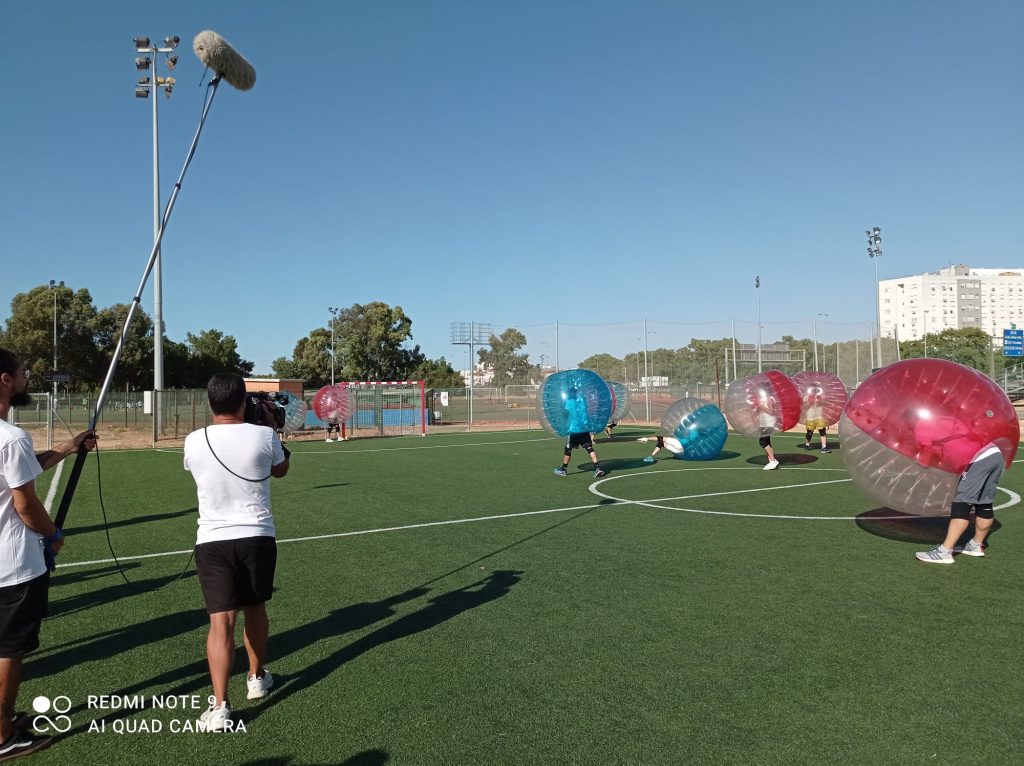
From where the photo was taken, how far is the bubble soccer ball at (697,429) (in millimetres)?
16219

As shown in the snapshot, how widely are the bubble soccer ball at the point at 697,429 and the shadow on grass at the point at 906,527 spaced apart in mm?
6526

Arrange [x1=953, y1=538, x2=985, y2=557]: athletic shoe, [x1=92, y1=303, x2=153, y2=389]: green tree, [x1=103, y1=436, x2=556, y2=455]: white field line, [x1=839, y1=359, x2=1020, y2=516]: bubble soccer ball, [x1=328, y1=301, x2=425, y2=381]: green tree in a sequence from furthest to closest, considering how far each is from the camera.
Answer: [x1=328, y1=301, x2=425, y2=381]: green tree, [x1=92, y1=303, x2=153, y2=389]: green tree, [x1=103, y1=436, x2=556, y2=455]: white field line, [x1=953, y1=538, x2=985, y2=557]: athletic shoe, [x1=839, y1=359, x2=1020, y2=516]: bubble soccer ball

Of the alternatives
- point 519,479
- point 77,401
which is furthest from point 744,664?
point 77,401

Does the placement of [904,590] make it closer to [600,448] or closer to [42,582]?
[42,582]

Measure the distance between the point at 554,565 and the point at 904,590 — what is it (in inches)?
128

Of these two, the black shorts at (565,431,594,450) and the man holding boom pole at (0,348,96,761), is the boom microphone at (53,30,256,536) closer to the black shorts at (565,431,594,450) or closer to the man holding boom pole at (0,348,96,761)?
the man holding boom pole at (0,348,96,761)

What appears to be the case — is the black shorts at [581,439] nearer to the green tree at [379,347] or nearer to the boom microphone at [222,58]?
the boom microphone at [222,58]

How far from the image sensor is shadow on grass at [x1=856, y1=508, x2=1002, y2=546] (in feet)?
26.6

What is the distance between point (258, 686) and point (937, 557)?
6.53 metres

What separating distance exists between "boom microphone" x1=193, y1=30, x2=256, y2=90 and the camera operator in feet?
8.77

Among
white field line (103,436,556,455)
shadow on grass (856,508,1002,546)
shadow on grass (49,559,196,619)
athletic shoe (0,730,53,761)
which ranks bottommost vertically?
white field line (103,436,556,455)

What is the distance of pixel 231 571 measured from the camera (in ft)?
12.9

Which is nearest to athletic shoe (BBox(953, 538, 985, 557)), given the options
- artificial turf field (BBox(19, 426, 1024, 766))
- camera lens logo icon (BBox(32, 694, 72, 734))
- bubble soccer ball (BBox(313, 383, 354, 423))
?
artificial turf field (BBox(19, 426, 1024, 766))

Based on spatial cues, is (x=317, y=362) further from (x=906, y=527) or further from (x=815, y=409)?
(x=906, y=527)
